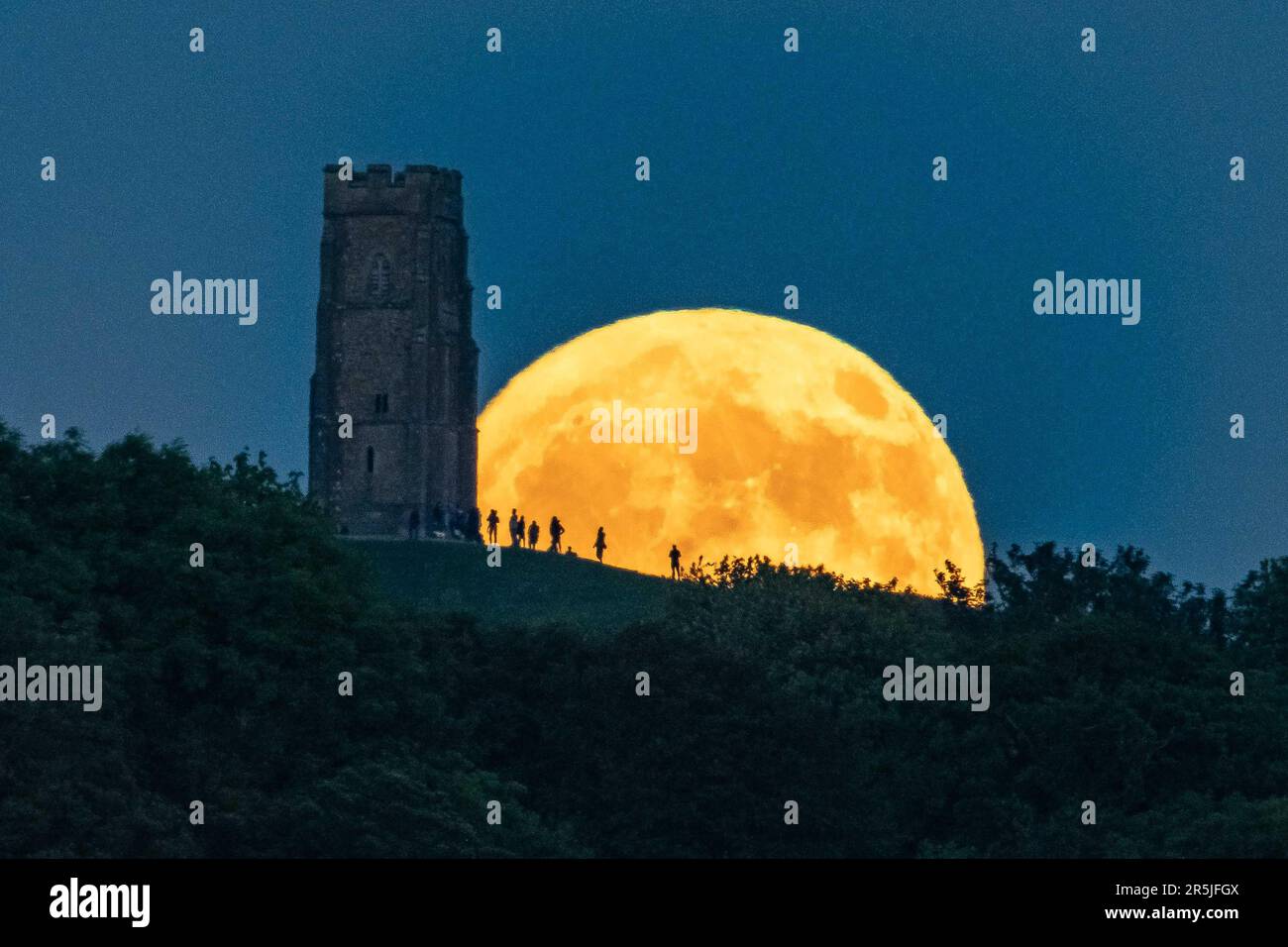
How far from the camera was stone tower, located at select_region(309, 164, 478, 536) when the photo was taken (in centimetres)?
13925

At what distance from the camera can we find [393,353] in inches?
5655

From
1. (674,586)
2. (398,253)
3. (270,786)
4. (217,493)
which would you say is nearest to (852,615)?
(674,586)

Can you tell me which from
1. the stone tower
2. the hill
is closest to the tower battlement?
the stone tower

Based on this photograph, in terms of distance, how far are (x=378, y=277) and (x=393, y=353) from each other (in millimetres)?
4165

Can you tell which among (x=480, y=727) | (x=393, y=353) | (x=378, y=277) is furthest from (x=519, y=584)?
(x=378, y=277)

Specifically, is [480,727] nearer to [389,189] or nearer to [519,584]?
[519,584]

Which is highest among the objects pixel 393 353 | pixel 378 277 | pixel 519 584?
pixel 378 277

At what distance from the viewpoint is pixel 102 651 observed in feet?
187

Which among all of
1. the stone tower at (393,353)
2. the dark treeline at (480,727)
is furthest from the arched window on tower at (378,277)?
the dark treeline at (480,727)

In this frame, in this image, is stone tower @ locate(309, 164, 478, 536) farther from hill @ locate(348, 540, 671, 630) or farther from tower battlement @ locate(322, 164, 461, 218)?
hill @ locate(348, 540, 671, 630)

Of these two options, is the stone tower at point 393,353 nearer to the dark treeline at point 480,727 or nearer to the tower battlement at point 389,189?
the tower battlement at point 389,189

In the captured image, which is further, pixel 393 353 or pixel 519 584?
pixel 393 353

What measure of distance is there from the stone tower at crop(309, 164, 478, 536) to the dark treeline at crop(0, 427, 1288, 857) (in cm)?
5948
